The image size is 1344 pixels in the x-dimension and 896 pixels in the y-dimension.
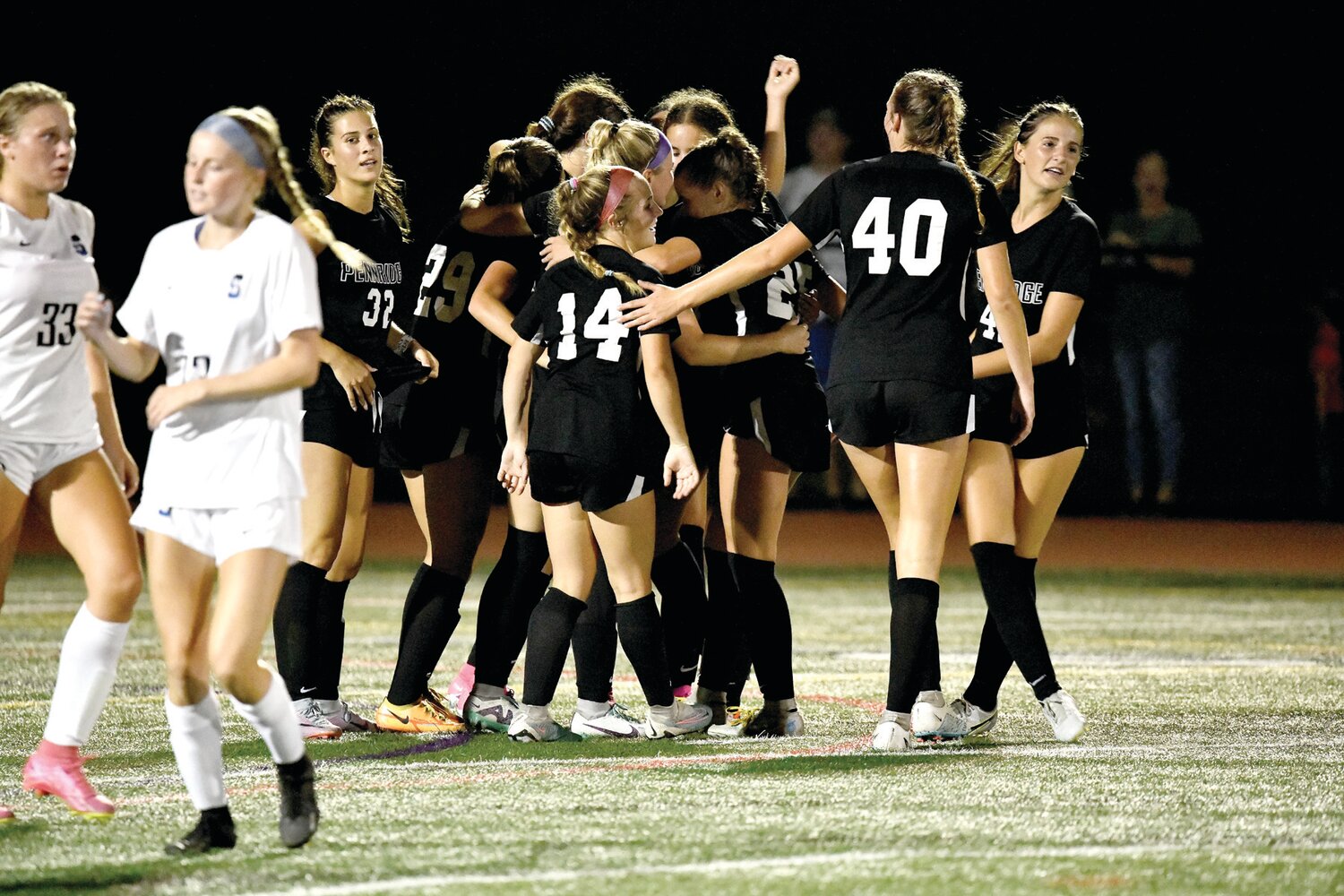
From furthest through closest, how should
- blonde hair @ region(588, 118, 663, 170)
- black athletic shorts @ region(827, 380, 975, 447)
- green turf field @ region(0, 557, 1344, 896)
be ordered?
blonde hair @ region(588, 118, 663, 170)
black athletic shorts @ region(827, 380, 975, 447)
green turf field @ region(0, 557, 1344, 896)

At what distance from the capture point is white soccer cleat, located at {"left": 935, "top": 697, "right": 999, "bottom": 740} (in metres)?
5.79

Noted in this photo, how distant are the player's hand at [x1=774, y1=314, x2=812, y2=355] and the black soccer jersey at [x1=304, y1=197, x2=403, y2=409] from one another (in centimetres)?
127

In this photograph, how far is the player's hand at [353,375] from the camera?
5.74 m

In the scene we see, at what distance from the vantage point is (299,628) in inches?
233

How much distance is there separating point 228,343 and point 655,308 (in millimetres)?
1750

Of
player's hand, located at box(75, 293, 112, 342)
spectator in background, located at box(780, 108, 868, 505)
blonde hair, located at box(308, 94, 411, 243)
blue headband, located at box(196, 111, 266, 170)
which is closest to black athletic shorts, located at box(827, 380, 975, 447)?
blonde hair, located at box(308, 94, 411, 243)

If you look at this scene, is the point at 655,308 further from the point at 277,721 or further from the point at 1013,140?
the point at 277,721

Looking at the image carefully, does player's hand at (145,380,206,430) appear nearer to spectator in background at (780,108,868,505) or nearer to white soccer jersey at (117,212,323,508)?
white soccer jersey at (117,212,323,508)

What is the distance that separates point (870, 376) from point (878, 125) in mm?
11922

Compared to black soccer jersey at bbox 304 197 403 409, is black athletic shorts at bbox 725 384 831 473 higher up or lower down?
lower down

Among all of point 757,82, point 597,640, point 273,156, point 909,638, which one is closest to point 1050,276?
point 909,638

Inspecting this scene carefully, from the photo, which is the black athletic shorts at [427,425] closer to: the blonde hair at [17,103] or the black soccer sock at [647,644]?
the black soccer sock at [647,644]

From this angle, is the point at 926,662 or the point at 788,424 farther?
the point at 788,424

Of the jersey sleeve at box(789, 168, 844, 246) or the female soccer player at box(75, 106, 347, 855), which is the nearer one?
the female soccer player at box(75, 106, 347, 855)
